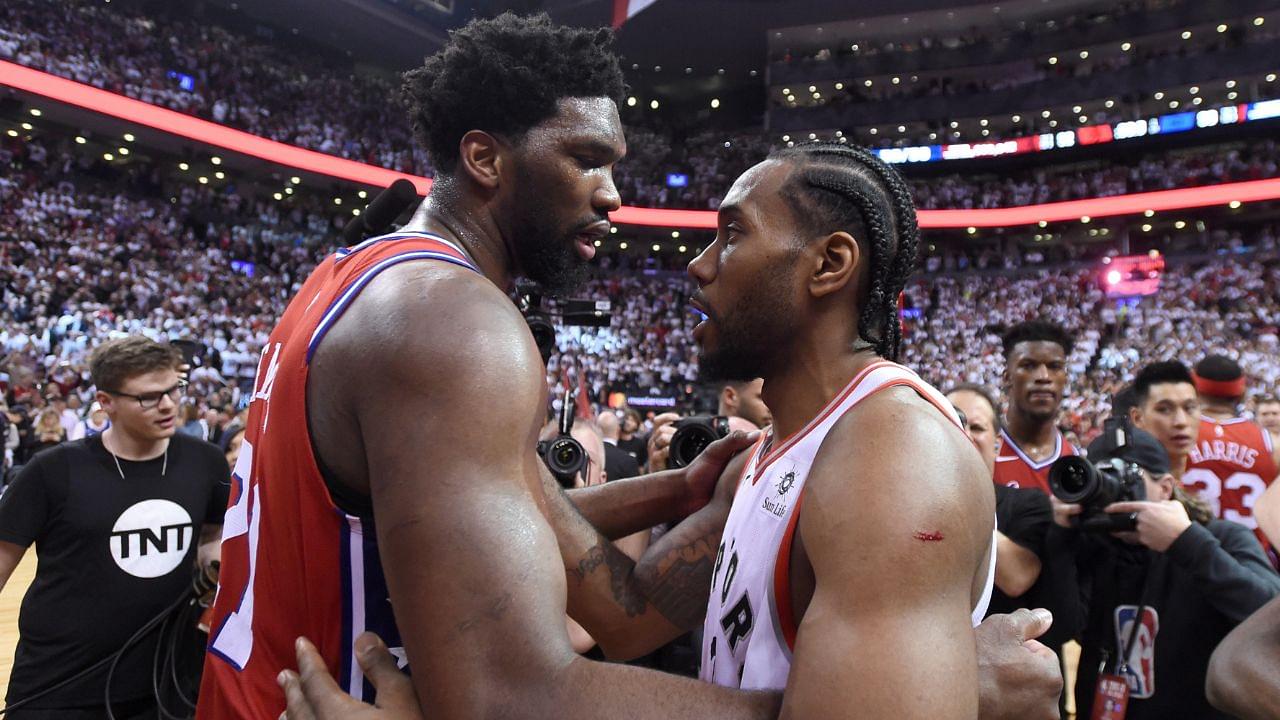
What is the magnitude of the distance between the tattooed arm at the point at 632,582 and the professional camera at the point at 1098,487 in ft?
4.30

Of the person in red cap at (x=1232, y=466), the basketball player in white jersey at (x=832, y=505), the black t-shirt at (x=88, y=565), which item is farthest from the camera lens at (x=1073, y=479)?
the black t-shirt at (x=88, y=565)

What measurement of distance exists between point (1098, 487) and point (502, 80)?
2189 millimetres

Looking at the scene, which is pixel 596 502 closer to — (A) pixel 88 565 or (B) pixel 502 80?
(B) pixel 502 80

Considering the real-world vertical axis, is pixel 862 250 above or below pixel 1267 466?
above

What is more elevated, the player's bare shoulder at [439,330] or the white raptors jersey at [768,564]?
the player's bare shoulder at [439,330]

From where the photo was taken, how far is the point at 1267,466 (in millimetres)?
4531

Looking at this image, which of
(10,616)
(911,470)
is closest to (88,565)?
(911,470)

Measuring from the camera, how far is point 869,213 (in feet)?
5.43

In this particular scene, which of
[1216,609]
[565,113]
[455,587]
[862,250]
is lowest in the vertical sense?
[1216,609]

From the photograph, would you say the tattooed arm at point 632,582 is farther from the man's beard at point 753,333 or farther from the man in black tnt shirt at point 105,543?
the man in black tnt shirt at point 105,543

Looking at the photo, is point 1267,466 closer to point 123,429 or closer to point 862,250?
point 862,250

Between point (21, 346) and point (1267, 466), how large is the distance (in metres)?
16.3

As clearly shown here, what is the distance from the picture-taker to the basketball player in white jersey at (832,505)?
1.13m

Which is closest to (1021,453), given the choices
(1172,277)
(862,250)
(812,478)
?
(862,250)
